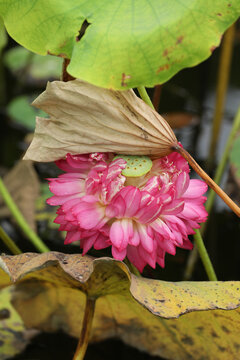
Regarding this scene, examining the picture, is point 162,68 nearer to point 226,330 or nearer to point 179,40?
point 179,40

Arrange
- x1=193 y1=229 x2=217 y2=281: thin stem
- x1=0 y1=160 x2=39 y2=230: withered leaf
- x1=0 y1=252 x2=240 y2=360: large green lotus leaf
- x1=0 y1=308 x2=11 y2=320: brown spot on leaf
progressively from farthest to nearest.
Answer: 1. x1=0 y1=160 x2=39 y2=230: withered leaf
2. x1=0 y1=308 x2=11 y2=320: brown spot on leaf
3. x1=193 y1=229 x2=217 y2=281: thin stem
4. x1=0 y1=252 x2=240 y2=360: large green lotus leaf

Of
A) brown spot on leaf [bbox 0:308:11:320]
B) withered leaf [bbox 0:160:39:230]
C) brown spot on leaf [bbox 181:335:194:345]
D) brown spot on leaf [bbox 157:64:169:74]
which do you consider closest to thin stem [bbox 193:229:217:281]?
brown spot on leaf [bbox 181:335:194:345]

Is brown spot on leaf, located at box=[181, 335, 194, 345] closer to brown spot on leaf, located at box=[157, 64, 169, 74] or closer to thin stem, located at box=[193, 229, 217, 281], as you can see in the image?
thin stem, located at box=[193, 229, 217, 281]

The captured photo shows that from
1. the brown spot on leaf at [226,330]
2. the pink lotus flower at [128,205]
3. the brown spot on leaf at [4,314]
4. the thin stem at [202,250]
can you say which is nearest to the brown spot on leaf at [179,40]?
the pink lotus flower at [128,205]

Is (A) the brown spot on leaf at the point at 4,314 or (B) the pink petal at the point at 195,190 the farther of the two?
(A) the brown spot on leaf at the point at 4,314

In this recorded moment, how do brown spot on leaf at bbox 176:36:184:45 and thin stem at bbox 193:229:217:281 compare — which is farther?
thin stem at bbox 193:229:217:281

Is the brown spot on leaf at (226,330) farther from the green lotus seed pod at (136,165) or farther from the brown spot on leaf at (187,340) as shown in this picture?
the green lotus seed pod at (136,165)

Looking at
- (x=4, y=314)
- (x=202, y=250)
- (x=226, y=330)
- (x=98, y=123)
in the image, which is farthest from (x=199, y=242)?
(x=4, y=314)
